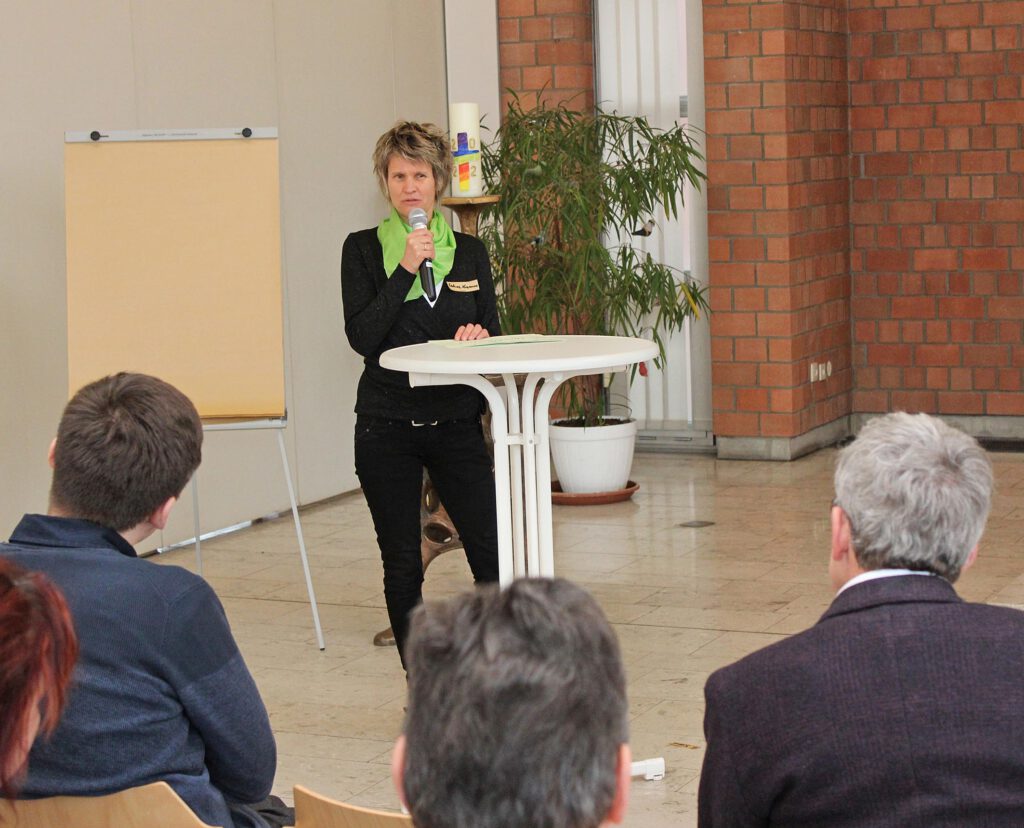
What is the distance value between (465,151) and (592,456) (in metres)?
1.83

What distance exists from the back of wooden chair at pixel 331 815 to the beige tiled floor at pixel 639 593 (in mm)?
1468

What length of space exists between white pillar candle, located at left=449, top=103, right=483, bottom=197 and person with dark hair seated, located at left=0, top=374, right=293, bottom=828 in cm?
282

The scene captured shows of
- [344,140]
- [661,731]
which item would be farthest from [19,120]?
[661,731]

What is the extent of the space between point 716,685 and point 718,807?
5.7 inches

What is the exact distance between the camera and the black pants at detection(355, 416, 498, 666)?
11.7ft

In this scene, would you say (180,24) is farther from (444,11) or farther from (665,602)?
(665,602)

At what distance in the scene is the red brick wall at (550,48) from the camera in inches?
286

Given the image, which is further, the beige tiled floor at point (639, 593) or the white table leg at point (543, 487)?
the beige tiled floor at point (639, 593)

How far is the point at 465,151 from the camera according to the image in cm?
493

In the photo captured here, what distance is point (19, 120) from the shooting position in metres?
4.97

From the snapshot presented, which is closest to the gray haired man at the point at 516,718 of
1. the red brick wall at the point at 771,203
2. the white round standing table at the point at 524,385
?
the white round standing table at the point at 524,385

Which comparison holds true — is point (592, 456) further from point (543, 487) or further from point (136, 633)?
point (136, 633)

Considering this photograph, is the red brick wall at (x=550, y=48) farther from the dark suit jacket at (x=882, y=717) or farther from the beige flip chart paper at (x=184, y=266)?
the dark suit jacket at (x=882, y=717)

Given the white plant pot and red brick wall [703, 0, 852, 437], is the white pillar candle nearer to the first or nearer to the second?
the white plant pot
